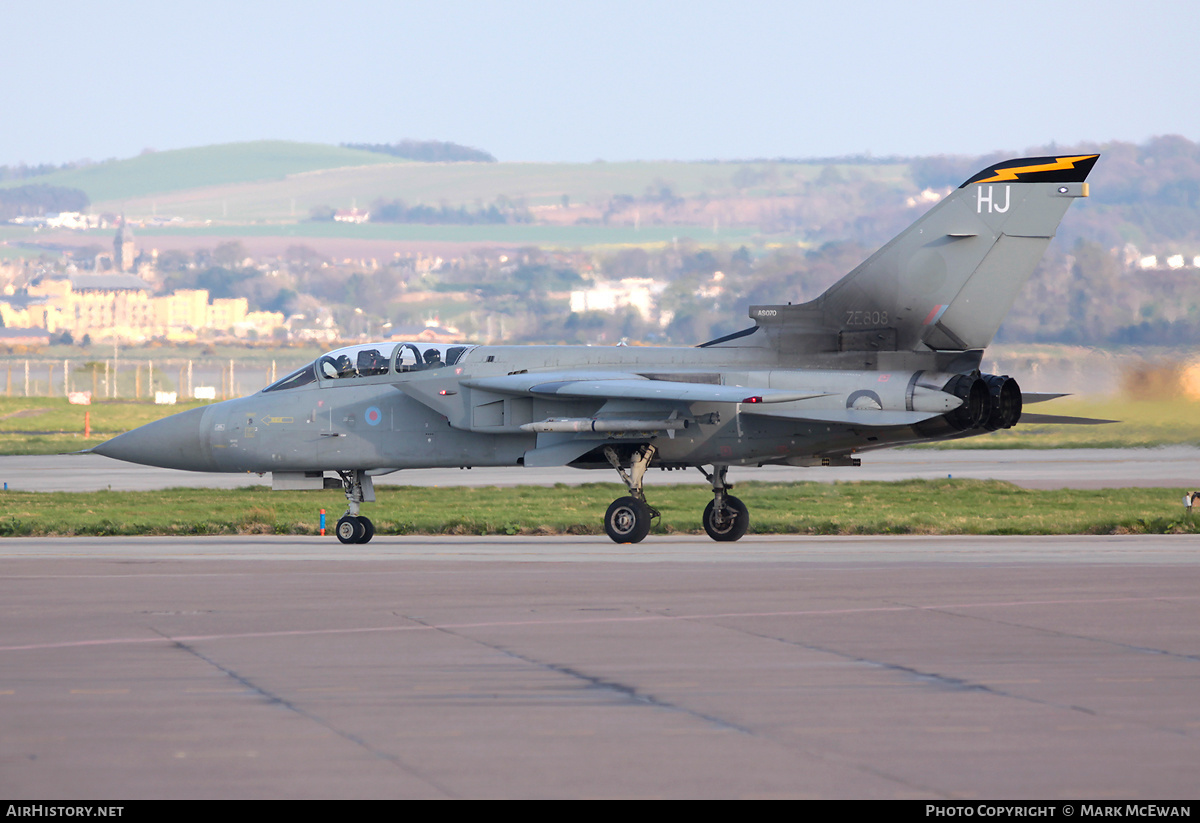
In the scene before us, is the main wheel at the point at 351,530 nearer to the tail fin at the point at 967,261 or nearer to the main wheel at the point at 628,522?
the main wheel at the point at 628,522

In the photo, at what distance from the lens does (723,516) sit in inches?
867

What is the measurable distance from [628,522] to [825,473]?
1848 cm

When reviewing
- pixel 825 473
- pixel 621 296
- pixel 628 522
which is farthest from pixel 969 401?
pixel 621 296

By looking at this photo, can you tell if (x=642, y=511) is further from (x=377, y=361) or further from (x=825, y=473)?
(x=825, y=473)

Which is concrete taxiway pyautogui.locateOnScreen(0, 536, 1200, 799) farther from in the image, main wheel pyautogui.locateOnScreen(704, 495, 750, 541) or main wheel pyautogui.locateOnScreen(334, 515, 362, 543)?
main wheel pyautogui.locateOnScreen(704, 495, 750, 541)

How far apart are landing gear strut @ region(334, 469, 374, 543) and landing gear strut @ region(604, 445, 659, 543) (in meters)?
3.62

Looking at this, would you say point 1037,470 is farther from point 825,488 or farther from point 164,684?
point 164,684

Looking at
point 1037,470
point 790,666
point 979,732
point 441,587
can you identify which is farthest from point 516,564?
point 1037,470

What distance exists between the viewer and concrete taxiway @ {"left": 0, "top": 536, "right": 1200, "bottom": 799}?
7.51 m

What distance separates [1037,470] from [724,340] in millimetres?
19723

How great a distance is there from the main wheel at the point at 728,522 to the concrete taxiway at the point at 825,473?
12655mm

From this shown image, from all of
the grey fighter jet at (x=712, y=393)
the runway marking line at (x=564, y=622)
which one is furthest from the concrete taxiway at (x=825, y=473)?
the runway marking line at (x=564, y=622)

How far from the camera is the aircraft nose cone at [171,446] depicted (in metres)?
23.1

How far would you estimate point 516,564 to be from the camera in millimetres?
18109
